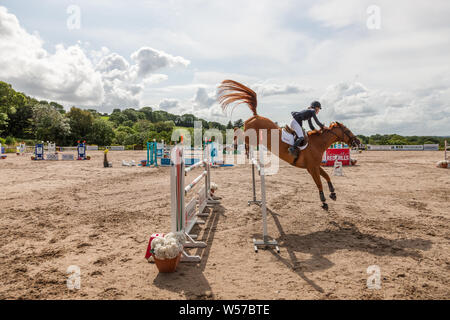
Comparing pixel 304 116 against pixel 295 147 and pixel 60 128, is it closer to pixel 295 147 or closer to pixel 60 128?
pixel 295 147

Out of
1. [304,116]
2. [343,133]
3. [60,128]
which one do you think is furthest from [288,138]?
[60,128]

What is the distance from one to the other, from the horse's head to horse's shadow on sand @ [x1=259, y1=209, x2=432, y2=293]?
2026 mm

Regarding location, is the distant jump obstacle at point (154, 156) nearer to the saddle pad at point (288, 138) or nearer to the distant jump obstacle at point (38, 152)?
the distant jump obstacle at point (38, 152)

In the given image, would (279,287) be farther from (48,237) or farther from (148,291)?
(48,237)

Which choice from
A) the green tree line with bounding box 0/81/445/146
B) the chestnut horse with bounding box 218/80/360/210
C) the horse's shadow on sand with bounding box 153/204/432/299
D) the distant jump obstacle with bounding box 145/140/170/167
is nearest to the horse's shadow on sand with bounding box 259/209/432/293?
the horse's shadow on sand with bounding box 153/204/432/299

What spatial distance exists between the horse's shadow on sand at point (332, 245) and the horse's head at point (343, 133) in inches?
79.8

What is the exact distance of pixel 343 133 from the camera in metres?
5.95

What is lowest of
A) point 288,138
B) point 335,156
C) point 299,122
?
point 335,156

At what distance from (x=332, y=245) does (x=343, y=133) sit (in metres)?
2.79

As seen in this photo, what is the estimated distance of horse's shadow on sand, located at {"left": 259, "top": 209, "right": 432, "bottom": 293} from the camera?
3652mm

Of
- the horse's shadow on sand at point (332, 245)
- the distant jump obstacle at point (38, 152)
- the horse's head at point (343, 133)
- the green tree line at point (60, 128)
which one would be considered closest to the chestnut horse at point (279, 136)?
the horse's head at point (343, 133)
